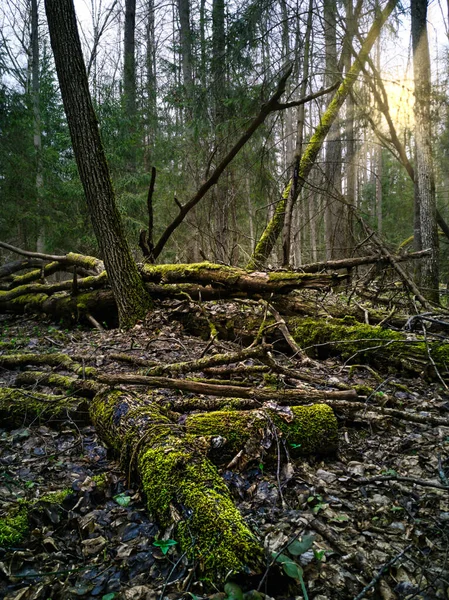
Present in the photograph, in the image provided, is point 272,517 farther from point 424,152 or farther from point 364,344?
point 424,152

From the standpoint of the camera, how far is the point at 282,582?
1.39 metres

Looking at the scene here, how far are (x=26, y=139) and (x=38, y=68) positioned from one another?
6.10 m

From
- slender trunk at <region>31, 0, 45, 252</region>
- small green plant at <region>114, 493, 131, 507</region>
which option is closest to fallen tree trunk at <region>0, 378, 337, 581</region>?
small green plant at <region>114, 493, 131, 507</region>

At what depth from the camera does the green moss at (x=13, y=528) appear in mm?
1639

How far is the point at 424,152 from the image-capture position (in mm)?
8617

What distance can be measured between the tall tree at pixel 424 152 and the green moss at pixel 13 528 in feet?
28.2

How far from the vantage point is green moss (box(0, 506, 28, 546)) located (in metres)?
1.64

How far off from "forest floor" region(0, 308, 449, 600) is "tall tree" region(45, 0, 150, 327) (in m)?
3.26

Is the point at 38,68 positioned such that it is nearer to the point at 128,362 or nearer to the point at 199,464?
the point at 128,362

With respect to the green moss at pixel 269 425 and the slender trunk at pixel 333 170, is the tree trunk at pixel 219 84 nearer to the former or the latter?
the slender trunk at pixel 333 170

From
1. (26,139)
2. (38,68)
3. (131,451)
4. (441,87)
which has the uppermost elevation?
(38,68)

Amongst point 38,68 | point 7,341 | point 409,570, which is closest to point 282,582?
point 409,570

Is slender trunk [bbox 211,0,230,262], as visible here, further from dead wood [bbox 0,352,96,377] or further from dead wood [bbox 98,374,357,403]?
dead wood [bbox 98,374,357,403]

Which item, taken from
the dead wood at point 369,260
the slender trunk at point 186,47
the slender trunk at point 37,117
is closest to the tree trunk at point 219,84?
the dead wood at point 369,260
